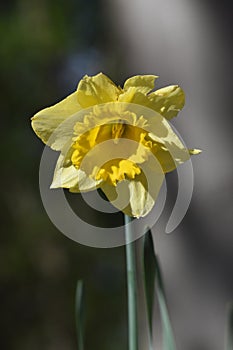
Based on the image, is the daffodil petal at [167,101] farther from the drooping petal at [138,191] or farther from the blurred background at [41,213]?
the blurred background at [41,213]

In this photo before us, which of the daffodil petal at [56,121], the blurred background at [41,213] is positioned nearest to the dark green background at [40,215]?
the blurred background at [41,213]

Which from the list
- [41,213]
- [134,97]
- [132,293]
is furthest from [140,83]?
[41,213]

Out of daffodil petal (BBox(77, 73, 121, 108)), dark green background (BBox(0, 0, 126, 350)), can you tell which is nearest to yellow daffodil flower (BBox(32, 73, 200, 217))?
daffodil petal (BBox(77, 73, 121, 108))

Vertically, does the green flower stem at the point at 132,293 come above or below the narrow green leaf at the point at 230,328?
above

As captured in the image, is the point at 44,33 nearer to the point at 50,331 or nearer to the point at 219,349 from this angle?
the point at 50,331

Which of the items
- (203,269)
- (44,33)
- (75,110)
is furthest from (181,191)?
(44,33)

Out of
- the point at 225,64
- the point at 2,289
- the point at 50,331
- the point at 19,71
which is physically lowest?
the point at 50,331

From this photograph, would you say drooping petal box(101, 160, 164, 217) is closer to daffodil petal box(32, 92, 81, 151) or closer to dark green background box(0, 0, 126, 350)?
daffodil petal box(32, 92, 81, 151)
